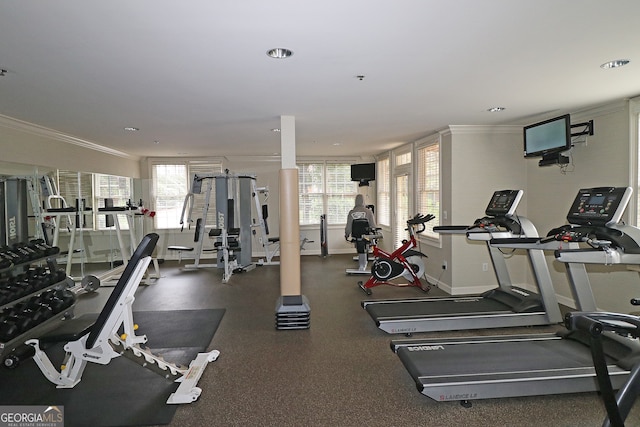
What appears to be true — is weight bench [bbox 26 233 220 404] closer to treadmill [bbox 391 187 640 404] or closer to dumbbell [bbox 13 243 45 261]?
dumbbell [bbox 13 243 45 261]

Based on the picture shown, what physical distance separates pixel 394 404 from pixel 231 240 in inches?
188

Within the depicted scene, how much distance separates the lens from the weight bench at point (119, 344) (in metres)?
2.57

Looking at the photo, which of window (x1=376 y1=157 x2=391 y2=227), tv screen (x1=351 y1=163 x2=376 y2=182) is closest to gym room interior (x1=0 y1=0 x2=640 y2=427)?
window (x1=376 y1=157 x2=391 y2=227)

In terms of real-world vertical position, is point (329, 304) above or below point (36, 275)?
below

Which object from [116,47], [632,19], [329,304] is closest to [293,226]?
[329,304]

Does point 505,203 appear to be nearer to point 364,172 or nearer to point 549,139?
point 549,139

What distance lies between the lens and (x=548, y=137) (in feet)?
13.7

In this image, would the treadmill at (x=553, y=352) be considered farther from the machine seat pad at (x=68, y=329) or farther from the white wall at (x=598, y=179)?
the machine seat pad at (x=68, y=329)

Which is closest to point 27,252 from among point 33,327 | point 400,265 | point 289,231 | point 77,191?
point 33,327

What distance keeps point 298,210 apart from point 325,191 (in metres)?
4.94

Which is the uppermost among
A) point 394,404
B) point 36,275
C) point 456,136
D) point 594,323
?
point 456,136

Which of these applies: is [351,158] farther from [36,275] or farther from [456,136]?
[36,275]

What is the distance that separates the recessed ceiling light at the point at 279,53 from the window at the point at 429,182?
3691 mm

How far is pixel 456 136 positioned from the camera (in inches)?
203
